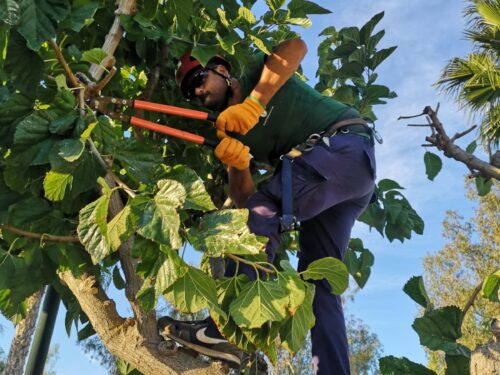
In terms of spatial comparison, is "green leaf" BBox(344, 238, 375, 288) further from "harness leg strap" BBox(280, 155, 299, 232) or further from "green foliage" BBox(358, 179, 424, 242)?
"harness leg strap" BBox(280, 155, 299, 232)

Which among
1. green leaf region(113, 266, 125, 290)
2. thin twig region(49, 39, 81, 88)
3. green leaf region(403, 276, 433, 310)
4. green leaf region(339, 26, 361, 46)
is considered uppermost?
green leaf region(339, 26, 361, 46)

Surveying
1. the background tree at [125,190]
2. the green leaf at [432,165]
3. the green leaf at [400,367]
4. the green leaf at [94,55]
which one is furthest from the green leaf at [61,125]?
the green leaf at [432,165]

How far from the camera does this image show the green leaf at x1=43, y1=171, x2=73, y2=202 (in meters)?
1.63

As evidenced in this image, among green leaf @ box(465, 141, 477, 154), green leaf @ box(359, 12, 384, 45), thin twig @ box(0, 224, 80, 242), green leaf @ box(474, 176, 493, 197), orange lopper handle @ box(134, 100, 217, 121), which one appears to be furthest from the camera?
green leaf @ box(474, 176, 493, 197)

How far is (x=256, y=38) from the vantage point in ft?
6.81

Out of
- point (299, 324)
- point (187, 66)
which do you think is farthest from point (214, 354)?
point (187, 66)

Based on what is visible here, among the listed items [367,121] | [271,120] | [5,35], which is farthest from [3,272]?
[367,121]

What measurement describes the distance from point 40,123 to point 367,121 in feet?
4.76

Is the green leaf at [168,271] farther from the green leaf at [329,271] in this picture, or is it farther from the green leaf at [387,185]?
the green leaf at [387,185]

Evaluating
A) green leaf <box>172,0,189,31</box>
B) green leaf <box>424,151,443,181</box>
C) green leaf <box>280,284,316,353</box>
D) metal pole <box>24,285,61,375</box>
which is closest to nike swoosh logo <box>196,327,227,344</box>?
green leaf <box>280,284,316,353</box>

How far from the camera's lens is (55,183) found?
1642mm

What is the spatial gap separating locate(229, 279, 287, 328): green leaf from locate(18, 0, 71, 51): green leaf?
0.87 metres

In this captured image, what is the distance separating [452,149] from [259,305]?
8.02 feet

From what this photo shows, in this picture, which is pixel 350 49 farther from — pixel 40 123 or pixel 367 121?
pixel 40 123
